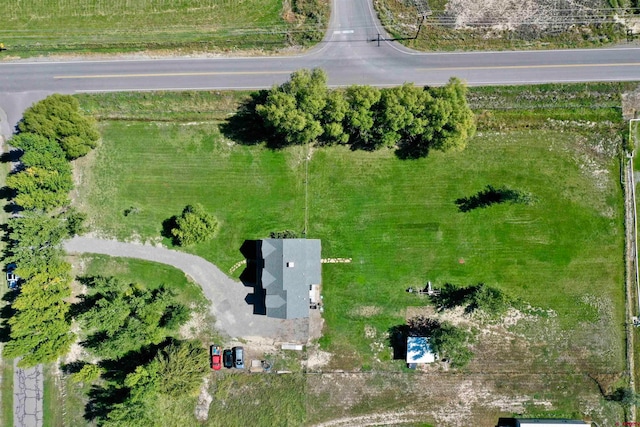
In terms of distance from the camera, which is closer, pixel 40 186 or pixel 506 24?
pixel 40 186

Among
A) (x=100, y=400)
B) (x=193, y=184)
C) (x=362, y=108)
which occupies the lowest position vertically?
(x=100, y=400)

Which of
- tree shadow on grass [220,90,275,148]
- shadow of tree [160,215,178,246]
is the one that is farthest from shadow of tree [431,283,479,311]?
shadow of tree [160,215,178,246]

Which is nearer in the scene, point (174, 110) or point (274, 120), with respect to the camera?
point (274, 120)

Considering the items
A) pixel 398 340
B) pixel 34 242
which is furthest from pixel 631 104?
pixel 34 242

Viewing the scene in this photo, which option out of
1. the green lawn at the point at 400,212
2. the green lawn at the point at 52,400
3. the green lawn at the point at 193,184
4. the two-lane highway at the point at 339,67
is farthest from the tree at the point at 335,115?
the green lawn at the point at 52,400

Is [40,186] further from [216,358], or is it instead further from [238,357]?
[238,357]

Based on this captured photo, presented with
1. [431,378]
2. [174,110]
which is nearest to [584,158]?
[431,378]

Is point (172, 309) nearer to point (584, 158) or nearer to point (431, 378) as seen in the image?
point (431, 378)
